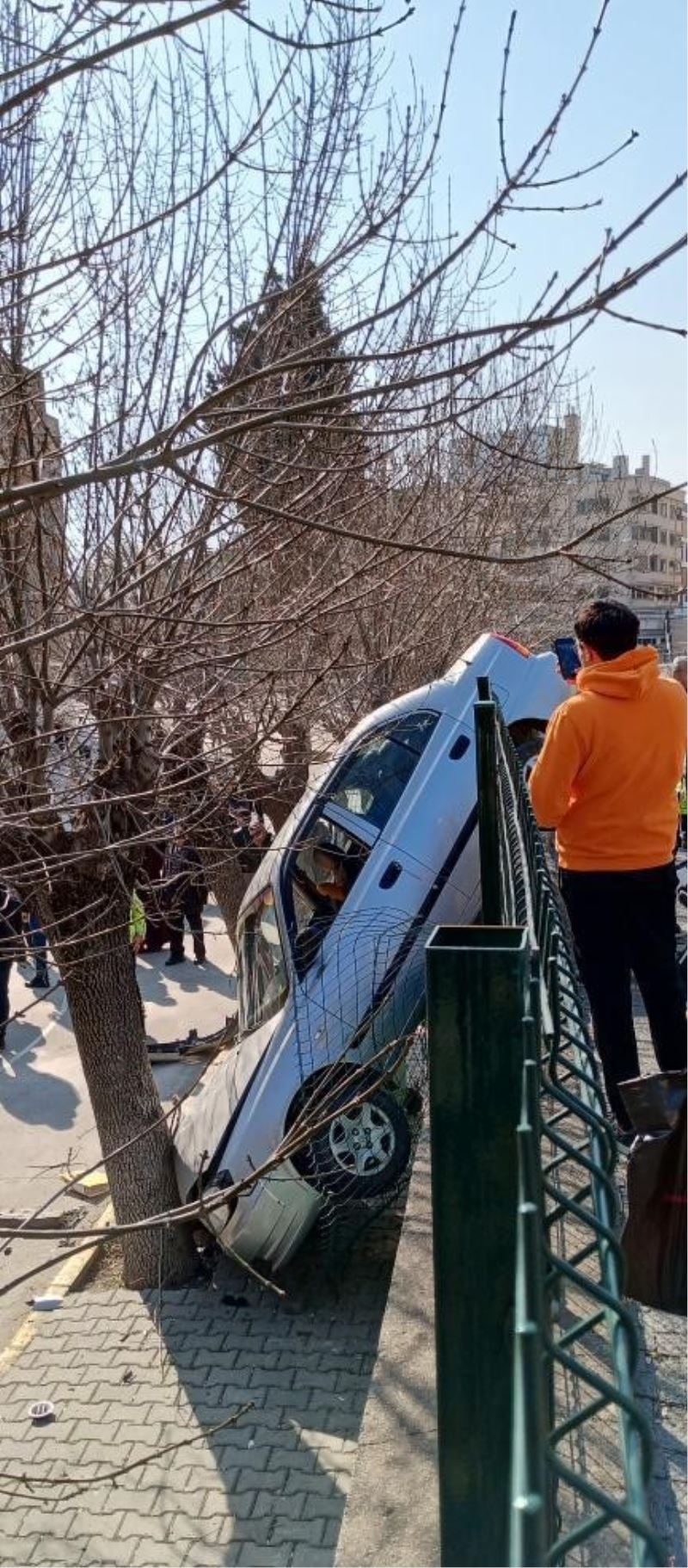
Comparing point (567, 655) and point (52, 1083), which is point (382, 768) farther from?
point (52, 1083)

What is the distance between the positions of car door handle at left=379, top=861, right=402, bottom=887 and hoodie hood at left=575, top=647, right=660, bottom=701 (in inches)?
128

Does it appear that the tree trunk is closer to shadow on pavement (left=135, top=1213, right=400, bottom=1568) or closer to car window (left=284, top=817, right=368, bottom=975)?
shadow on pavement (left=135, top=1213, right=400, bottom=1568)

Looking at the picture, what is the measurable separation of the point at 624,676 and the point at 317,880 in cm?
408

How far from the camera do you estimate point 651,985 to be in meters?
3.95

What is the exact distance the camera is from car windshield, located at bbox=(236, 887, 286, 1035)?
7164mm

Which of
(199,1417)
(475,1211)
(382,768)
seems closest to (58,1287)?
(199,1417)

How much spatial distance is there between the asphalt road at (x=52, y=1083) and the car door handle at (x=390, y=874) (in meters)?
1.09

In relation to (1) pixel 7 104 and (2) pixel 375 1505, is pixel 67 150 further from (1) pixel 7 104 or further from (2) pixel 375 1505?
Answer: (2) pixel 375 1505

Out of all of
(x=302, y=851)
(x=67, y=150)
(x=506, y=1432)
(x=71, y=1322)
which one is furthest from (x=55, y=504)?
(x=506, y=1432)

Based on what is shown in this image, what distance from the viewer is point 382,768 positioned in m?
7.49

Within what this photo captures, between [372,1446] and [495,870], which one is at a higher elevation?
[495,870]

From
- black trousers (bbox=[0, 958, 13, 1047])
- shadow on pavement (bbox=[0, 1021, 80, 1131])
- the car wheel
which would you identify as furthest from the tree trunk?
black trousers (bbox=[0, 958, 13, 1047])

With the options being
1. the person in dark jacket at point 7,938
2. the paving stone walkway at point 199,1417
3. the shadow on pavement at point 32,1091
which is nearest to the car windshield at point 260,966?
the person in dark jacket at point 7,938

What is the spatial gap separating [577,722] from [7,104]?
220 cm
